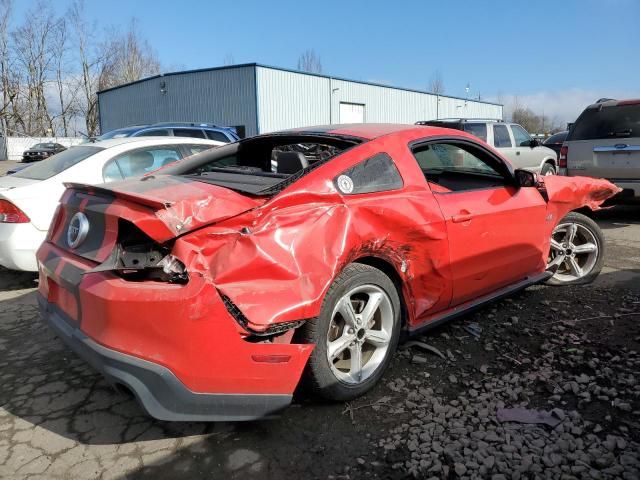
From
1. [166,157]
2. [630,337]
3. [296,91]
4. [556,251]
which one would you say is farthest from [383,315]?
[296,91]

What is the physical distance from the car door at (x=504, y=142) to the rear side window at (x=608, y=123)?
3.29 m

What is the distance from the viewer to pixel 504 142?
1146 centimetres

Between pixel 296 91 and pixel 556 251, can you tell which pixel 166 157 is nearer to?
pixel 556 251

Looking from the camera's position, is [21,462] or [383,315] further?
[383,315]

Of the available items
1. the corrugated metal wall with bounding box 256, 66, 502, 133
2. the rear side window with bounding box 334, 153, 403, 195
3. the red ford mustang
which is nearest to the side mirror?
the red ford mustang

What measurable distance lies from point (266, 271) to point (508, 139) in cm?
1077

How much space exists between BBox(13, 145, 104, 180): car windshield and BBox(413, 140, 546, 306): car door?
3.53 meters

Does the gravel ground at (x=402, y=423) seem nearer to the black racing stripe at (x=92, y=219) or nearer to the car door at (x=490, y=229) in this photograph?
the car door at (x=490, y=229)

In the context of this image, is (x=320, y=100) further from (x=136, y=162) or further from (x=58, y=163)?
(x=58, y=163)

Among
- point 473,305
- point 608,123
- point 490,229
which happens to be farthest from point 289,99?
point 473,305

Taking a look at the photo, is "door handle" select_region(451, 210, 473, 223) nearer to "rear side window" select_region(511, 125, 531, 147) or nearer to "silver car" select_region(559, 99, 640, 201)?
"silver car" select_region(559, 99, 640, 201)

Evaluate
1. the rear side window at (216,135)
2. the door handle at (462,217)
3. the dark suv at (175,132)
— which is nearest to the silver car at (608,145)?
the door handle at (462,217)

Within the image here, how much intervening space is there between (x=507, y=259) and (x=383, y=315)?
132cm

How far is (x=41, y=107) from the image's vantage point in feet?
163
